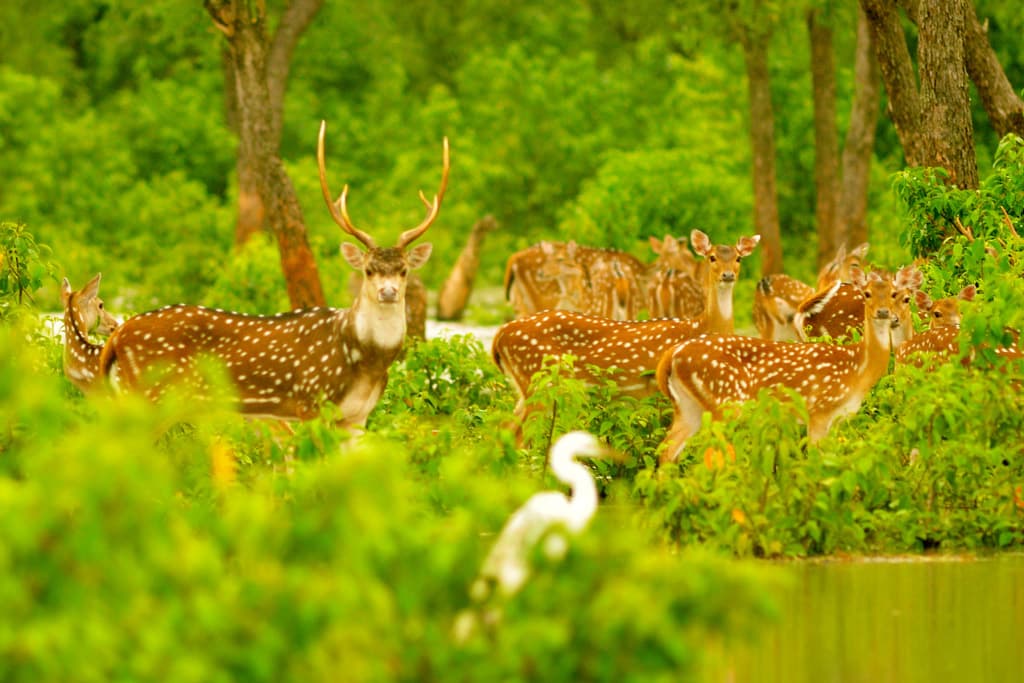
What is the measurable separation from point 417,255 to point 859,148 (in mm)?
12399

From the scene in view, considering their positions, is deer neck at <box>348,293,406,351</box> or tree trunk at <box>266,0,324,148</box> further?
tree trunk at <box>266,0,324,148</box>

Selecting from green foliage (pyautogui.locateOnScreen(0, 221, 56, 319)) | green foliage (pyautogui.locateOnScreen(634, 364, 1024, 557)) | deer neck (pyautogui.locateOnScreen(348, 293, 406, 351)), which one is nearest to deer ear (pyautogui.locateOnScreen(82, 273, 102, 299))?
green foliage (pyautogui.locateOnScreen(0, 221, 56, 319))

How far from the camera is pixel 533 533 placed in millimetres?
7398

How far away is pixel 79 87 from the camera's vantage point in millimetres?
42500

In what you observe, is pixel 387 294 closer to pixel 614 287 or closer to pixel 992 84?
pixel 992 84

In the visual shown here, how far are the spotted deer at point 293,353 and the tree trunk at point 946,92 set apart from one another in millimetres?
4494

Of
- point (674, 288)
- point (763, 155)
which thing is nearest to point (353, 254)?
point (674, 288)

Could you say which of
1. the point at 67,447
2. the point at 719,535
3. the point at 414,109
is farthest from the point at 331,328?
the point at 414,109

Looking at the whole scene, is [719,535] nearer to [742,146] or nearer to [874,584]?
[874,584]

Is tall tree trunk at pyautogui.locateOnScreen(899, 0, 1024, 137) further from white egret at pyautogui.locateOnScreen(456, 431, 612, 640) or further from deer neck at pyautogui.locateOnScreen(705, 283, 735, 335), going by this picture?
white egret at pyautogui.locateOnScreen(456, 431, 612, 640)

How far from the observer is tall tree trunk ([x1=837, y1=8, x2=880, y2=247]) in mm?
24688

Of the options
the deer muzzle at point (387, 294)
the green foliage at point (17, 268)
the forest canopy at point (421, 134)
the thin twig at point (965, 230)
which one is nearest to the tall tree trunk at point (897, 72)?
the thin twig at point (965, 230)

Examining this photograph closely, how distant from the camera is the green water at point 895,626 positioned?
903 cm

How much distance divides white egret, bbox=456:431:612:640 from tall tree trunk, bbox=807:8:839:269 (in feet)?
56.1
